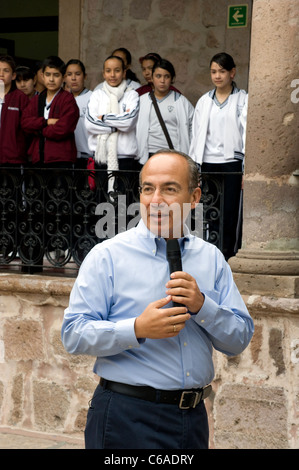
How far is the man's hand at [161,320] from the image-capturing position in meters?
2.92

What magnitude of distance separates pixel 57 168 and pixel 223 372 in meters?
2.22

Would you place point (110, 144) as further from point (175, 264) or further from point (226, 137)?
point (175, 264)

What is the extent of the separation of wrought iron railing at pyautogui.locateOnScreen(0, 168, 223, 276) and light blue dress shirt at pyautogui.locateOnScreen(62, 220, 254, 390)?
12.5ft

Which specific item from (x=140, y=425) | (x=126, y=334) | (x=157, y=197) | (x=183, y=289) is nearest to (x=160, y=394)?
(x=140, y=425)

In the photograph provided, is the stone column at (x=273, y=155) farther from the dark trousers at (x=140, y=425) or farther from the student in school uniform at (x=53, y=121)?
the dark trousers at (x=140, y=425)

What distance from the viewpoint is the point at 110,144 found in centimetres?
758

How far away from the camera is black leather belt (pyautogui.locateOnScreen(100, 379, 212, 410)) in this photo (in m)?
3.18

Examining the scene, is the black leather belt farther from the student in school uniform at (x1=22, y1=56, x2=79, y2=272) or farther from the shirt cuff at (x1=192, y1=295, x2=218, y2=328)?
Result: the student in school uniform at (x1=22, y1=56, x2=79, y2=272)

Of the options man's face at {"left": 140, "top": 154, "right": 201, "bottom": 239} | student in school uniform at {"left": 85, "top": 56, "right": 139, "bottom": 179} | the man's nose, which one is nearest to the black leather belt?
man's face at {"left": 140, "top": 154, "right": 201, "bottom": 239}

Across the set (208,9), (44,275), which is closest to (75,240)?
(44,275)

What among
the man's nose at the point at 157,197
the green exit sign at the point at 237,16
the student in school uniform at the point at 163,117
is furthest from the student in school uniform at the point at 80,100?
the man's nose at the point at 157,197

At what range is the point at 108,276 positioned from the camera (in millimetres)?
3195

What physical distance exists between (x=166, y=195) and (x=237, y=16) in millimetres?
7700

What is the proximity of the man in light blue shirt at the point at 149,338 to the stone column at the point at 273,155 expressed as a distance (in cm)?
318
